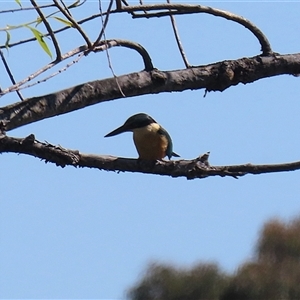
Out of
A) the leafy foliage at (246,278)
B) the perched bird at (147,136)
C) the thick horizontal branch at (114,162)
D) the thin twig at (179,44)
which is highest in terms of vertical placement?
the leafy foliage at (246,278)

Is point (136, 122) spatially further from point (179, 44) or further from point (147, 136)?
point (179, 44)

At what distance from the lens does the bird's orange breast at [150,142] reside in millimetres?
2770

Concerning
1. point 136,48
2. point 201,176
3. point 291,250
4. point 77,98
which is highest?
point 291,250

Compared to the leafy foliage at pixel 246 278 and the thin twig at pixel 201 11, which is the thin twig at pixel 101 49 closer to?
the thin twig at pixel 201 11

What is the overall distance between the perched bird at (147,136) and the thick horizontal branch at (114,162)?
99 centimetres

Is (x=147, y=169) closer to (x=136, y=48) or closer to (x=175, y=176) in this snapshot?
(x=175, y=176)

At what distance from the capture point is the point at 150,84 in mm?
1744

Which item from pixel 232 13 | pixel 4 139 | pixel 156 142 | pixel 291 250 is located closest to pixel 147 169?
pixel 4 139

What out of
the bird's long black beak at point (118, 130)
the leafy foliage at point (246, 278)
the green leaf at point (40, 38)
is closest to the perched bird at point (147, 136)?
the bird's long black beak at point (118, 130)

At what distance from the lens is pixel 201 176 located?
5.28 feet

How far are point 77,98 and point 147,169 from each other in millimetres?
230

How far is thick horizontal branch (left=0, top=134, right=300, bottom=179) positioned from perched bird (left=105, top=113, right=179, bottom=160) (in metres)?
0.99

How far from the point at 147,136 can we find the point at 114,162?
3.65 feet

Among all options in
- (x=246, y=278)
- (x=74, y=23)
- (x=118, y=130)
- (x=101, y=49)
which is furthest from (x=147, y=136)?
(x=246, y=278)
